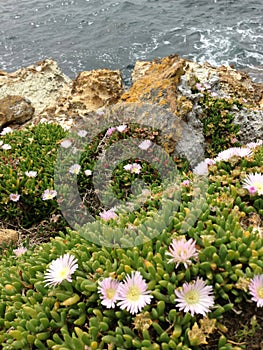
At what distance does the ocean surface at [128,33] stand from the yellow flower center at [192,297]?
10.7m

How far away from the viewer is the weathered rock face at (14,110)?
6859 millimetres

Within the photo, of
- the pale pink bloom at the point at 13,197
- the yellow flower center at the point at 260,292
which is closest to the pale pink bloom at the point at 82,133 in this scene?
the pale pink bloom at the point at 13,197

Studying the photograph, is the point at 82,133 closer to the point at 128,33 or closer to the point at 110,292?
the point at 110,292

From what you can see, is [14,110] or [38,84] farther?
[38,84]

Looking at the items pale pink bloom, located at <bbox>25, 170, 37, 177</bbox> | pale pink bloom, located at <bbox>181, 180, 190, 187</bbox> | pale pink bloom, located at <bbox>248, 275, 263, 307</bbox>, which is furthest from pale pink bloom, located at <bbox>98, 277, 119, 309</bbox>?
pale pink bloom, located at <bbox>25, 170, 37, 177</bbox>

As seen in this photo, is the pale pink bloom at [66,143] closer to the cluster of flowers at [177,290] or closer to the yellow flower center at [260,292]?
the cluster of flowers at [177,290]

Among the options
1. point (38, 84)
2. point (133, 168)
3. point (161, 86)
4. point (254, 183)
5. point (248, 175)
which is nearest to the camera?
point (254, 183)

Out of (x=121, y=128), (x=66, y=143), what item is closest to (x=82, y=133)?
(x=66, y=143)

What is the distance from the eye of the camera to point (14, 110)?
6977 millimetres

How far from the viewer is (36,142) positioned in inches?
214

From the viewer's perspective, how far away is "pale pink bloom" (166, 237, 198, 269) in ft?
7.61

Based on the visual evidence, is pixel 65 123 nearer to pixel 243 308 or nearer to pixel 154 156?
pixel 154 156

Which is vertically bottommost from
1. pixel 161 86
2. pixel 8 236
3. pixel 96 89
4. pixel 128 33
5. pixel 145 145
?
pixel 128 33

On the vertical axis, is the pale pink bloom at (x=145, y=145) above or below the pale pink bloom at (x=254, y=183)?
below
